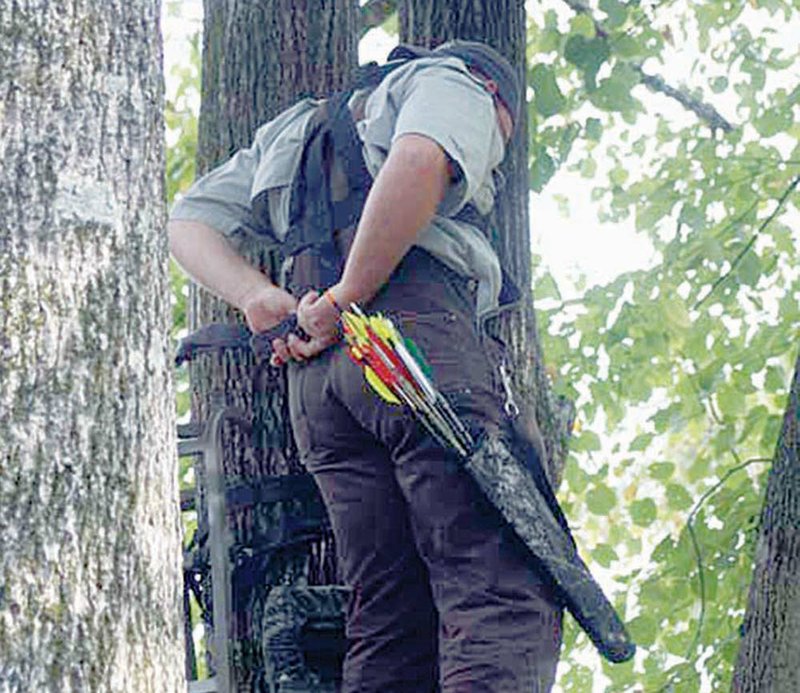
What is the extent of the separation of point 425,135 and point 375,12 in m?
3.62

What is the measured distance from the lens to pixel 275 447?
4984mm

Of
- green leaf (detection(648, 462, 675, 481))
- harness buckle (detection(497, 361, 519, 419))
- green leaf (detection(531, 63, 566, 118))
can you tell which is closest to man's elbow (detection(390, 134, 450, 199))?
harness buckle (detection(497, 361, 519, 419))

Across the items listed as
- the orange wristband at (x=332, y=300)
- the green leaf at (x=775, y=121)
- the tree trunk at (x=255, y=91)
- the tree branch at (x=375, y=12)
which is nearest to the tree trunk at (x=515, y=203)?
the tree trunk at (x=255, y=91)

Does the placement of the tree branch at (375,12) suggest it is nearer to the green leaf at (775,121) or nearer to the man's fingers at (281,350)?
the green leaf at (775,121)

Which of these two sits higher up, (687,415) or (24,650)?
(687,415)

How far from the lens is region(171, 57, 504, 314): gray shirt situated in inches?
164

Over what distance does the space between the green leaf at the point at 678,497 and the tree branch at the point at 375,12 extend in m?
2.05

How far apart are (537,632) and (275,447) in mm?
1075

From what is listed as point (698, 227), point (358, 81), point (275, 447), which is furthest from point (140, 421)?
point (698, 227)

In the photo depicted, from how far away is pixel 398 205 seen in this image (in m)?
4.10

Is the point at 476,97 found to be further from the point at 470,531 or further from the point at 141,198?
the point at 141,198

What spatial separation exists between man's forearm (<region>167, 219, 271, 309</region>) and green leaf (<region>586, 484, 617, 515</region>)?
8.60 ft

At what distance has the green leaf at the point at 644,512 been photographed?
23.4 ft

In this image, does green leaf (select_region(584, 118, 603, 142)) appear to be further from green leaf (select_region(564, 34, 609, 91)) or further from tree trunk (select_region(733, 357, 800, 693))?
tree trunk (select_region(733, 357, 800, 693))
